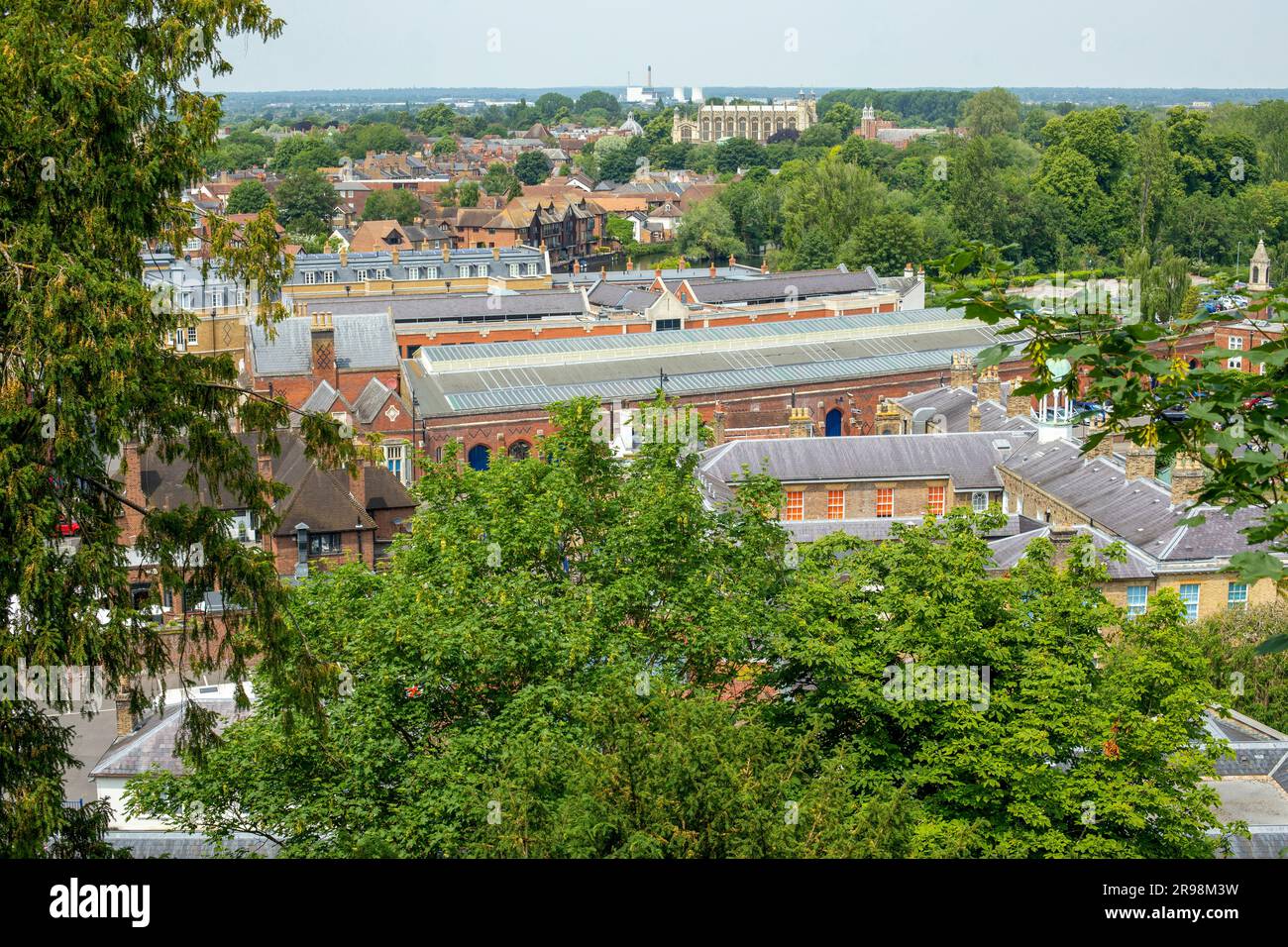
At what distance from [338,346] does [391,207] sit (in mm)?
88876

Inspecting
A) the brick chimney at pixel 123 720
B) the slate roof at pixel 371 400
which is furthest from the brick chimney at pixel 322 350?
the brick chimney at pixel 123 720

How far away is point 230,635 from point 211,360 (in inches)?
95.9

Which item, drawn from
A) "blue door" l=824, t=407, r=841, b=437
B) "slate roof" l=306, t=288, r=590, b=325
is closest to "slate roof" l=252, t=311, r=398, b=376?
"slate roof" l=306, t=288, r=590, b=325

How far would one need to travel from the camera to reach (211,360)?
1309 centimetres

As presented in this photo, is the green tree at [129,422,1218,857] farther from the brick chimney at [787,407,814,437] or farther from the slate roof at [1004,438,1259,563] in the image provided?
the brick chimney at [787,407,814,437]

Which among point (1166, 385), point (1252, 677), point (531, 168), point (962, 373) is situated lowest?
point (1252, 677)

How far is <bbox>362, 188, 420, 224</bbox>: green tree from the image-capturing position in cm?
14438

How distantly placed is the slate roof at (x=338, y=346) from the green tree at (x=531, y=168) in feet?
431

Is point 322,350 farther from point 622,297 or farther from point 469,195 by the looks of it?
point 469,195

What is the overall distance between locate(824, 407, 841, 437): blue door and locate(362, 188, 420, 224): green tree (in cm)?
8876

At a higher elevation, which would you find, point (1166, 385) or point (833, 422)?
point (1166, 385)

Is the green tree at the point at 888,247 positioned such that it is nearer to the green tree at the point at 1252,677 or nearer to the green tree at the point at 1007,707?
the green tree at the point at 1252,677

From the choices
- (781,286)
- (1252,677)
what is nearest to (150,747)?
(1252,677)

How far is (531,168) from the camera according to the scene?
625 ft
